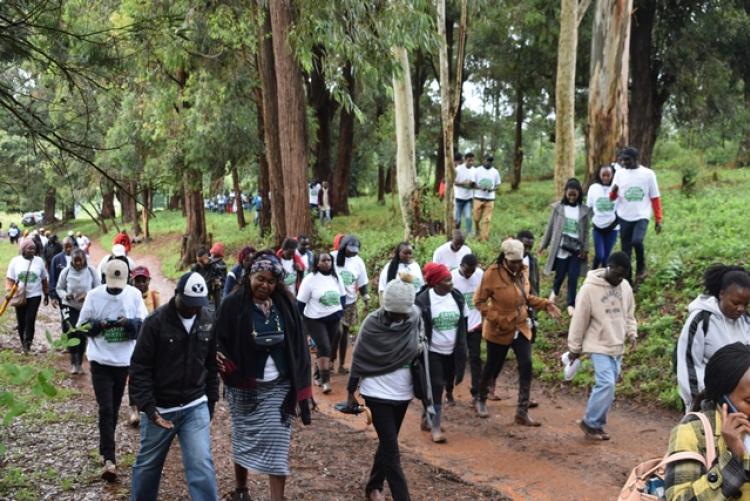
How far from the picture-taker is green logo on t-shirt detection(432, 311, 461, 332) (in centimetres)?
762

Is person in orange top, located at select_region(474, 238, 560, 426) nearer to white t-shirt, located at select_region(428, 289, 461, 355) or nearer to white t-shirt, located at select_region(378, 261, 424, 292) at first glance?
white t-shirt, located at select_region(428, 289, 461, 355)

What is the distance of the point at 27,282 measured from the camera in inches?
439

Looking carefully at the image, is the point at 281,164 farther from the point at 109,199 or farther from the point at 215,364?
the point at 109,199

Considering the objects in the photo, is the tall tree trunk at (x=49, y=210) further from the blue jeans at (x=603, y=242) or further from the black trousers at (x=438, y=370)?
the black trousers at (x=438, y=370)

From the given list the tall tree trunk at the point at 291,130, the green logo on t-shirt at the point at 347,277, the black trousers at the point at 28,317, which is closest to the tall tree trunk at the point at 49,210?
the tall tree trunk at the point at 291,130

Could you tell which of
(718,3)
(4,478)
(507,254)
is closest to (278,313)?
(4,478)

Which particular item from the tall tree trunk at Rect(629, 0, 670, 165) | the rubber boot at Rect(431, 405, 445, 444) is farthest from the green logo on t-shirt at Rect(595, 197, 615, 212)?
the tall tree trunk at Rect(629, 0, 670, 165)

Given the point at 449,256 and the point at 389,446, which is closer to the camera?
the point at 389,446

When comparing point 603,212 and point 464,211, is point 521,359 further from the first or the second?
point 464,211

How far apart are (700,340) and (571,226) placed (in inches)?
216

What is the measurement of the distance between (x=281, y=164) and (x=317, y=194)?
707 cm

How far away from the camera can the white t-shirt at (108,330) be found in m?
6.46

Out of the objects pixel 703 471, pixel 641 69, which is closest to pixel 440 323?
pixel 703 471

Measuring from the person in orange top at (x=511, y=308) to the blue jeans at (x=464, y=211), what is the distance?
8.17m
